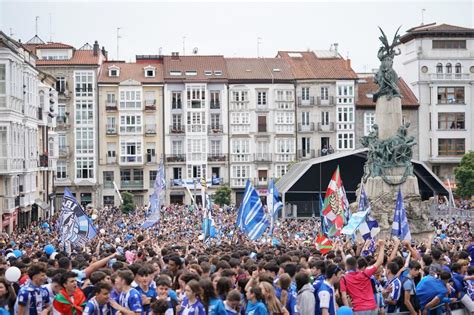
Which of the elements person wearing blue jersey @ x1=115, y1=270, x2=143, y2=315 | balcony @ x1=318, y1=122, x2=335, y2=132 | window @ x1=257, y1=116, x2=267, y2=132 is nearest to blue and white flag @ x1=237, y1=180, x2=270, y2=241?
person wearing blue jersey @ x1=115, y1=270, x2=143, y2=315

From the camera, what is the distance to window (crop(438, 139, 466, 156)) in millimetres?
90188

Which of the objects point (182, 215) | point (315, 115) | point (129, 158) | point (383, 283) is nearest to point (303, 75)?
point (315, 115)

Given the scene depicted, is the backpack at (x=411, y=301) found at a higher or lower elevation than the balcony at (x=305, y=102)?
lower

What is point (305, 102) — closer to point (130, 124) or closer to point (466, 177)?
point (130, 124)

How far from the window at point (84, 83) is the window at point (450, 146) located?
30.4m

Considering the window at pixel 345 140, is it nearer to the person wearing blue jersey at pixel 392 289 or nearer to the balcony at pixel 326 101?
the balcony at pixel 326 101

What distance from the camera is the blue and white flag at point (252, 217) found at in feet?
99.8

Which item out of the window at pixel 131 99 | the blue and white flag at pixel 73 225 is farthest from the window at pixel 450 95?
the blue and white flag at pixel 73 225

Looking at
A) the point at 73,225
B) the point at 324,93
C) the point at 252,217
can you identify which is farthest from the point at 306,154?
the point at 73,225

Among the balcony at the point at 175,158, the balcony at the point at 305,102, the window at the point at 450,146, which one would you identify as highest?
the balcony at the point at 305,102

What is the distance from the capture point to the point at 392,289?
52.1 ft

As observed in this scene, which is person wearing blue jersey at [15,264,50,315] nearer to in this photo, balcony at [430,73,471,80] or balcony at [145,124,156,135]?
balcony at [145,124,156,135]

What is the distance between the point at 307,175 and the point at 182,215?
13.6 metres

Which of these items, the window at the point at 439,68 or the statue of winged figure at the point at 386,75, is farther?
the window at the point at 439,68
